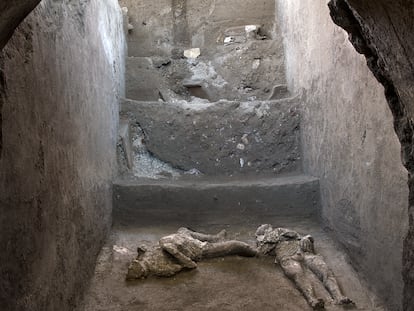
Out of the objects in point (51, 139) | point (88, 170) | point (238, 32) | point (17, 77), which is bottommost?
point (88, 170)

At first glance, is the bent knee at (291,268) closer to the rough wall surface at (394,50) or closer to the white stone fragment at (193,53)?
the rough wall surface at (394,50)

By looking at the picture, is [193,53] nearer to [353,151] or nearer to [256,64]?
[256,64]

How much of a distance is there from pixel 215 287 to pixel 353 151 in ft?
3.81

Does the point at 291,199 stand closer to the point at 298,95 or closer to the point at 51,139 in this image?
the point at 298,95

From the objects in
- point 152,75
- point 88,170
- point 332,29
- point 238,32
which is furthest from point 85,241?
point 238,32

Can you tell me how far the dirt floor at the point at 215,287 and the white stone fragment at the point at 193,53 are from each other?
306cm

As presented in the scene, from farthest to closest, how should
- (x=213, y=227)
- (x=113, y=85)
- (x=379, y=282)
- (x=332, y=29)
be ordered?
1. (x=113, y=85)
2. (x=213, y=227)
3. (x=332, y=29)
4. (x=379, y=282)

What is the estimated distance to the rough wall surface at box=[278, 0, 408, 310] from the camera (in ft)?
6.85

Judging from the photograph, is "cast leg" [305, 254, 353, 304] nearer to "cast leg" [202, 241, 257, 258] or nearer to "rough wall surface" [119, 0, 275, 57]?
"cast leg" [202, 241, 257, 258]

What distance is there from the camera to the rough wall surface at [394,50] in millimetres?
1135

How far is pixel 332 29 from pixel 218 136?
1.49m

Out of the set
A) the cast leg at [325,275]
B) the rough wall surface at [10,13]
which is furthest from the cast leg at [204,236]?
the rough wall surface at [10,13]

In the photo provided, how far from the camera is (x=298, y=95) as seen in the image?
13.2ft

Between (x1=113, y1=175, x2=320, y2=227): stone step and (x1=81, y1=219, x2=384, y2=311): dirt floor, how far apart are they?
41 cm
